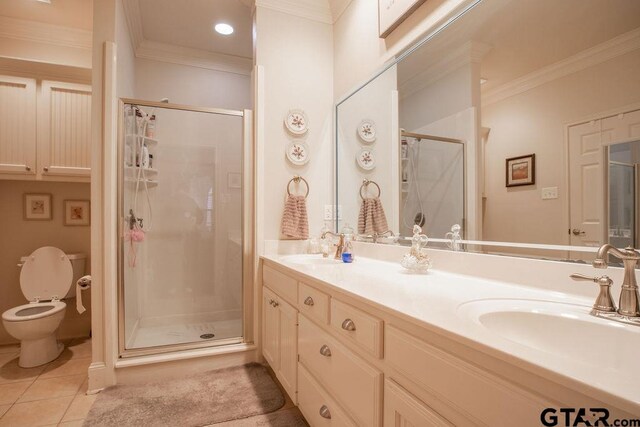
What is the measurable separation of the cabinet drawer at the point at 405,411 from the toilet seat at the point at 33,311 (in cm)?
256

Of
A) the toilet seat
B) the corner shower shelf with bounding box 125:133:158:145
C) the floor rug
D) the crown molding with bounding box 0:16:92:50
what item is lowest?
the floor rug

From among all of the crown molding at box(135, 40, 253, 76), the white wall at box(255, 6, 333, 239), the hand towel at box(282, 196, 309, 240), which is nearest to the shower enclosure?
the white wall at box(255, 6, 333, 239)

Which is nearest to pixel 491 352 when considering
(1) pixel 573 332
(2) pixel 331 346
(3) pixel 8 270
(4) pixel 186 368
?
(1) pixel 573 332

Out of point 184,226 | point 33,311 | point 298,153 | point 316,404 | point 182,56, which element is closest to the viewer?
point 316,404

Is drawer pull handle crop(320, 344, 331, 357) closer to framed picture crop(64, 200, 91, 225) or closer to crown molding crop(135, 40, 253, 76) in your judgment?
framed picture crop(64, 200, 91, 225)

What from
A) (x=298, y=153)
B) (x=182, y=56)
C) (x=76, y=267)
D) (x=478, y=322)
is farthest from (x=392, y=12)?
(x=76, y=267)

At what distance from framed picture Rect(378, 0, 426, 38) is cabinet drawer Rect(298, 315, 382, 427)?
1698 millimetres

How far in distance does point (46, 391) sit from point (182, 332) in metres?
0.87

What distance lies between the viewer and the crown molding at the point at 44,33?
8.72 ft

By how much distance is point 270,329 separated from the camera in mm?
2096

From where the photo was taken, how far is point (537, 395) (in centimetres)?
54

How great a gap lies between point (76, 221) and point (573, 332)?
3.45 m

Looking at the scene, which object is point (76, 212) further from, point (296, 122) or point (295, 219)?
point (296, 122)

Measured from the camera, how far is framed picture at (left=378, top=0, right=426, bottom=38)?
1.74 m
